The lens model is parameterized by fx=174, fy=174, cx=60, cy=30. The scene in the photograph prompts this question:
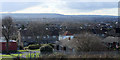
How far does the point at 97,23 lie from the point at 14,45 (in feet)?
67.5

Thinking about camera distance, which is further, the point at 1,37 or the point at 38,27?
the point at 38,27

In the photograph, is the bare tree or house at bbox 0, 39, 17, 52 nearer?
the bare tree

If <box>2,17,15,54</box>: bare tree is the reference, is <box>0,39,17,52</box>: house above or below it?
below

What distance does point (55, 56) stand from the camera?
34.5 feet

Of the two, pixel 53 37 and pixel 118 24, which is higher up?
pixel 118 24

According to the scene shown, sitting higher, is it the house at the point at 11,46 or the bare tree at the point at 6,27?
the bare tree at the point at 6,27

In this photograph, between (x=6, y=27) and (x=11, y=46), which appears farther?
(x=11, y=46)

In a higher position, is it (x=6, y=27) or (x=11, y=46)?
(x=6, y=27)

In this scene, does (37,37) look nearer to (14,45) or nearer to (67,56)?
(14,45)

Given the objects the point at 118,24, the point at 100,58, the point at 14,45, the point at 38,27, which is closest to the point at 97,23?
the point at 118,24

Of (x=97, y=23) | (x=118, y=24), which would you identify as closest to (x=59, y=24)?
(x=97, y=23)

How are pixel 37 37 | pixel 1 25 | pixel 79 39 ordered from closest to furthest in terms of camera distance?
pixel 79 39
pixel 1 25
pixel 37 37

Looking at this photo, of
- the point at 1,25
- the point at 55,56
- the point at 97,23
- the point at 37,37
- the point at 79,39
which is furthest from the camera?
the point at 97,23

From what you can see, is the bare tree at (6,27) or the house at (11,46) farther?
the house at (11,46)
